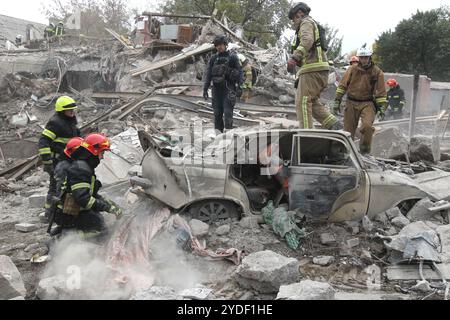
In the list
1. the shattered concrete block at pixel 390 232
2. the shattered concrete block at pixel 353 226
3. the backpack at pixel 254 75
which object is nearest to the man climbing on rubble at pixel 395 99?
the backpack at pixel 254 75

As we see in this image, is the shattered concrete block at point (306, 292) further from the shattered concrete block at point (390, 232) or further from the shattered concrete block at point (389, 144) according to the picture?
the shattered concrete block at point (389, 144)

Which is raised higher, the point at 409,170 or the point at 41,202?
the point at 409,170

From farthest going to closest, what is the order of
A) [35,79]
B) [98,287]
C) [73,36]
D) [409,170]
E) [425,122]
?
[73,36] < [35,79] < [425,122] < [409,170] < [98,287]

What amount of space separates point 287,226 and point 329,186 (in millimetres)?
691

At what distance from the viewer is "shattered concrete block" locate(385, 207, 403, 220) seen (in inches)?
Answer: 218

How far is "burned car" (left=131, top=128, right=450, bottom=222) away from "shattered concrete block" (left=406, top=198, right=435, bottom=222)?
0.11m

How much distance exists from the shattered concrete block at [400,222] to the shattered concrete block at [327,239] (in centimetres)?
82

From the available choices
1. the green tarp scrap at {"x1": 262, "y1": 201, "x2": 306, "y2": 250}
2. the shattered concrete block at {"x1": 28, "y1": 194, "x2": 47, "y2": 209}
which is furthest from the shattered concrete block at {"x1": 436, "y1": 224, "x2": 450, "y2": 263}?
the shattered concrete block at {"x1": 28, "y1": 194, "x2": 47, "y2": 209}

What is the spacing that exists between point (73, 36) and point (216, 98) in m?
14.5

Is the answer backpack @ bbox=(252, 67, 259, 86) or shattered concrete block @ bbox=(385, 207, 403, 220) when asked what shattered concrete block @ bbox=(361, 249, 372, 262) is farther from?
backpack @ bbox=(252, 67, 259, 86)

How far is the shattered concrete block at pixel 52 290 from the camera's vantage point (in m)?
3.83

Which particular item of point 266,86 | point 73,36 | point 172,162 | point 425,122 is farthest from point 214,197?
point 73,36

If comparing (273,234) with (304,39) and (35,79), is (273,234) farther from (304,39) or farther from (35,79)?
(35,79)

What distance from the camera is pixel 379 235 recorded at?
5184 mm
